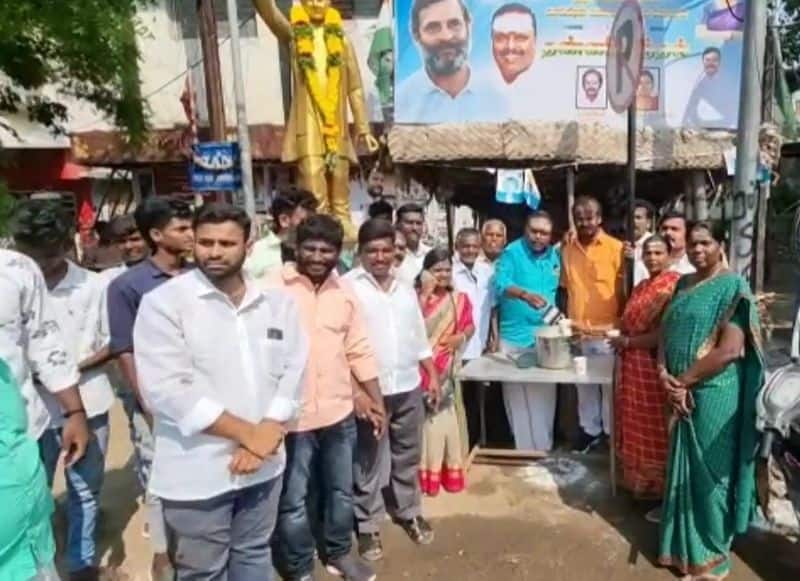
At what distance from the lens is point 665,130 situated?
732cm

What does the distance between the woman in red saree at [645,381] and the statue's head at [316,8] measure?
2.59 m

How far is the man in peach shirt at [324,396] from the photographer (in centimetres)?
266

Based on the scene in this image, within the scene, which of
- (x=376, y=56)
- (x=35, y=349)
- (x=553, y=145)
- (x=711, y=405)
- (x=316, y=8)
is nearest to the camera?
(x=35, y=349)

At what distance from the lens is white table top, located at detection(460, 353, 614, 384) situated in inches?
147

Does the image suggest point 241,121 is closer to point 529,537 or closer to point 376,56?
point 376,56

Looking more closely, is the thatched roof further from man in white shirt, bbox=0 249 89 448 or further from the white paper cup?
man in white shirt, bbox=0 249 89 448

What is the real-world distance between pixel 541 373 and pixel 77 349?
231 centimetres

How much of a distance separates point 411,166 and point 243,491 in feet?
18.9

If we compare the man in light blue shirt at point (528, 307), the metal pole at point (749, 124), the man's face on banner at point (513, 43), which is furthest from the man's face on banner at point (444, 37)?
the metal pole at point (749, 124)

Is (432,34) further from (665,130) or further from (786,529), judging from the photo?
(786,529)

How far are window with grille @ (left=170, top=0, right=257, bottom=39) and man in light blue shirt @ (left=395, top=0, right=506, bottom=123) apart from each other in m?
4.12

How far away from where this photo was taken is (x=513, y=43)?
24.9 ft

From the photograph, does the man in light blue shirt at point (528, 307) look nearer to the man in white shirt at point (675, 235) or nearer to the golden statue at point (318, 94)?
the man in white shirt at point (675, 235)

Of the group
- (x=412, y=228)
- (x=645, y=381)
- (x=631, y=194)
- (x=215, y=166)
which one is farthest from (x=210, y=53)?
(x=645, y=381)
